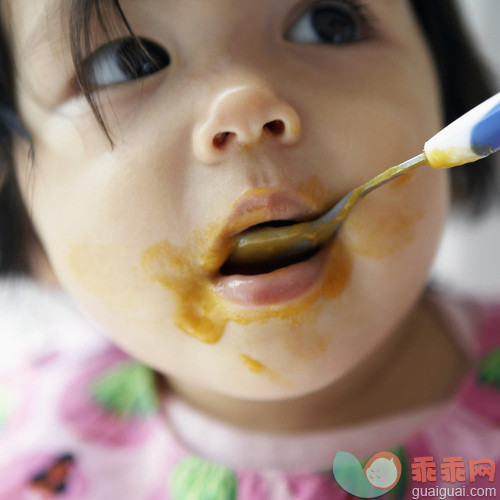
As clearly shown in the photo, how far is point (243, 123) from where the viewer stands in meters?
0.49

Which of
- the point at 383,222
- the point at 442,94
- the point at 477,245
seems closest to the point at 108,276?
the point at 383,222

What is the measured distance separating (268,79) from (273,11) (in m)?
0.08

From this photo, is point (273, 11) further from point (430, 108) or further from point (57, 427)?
point (57, 427)

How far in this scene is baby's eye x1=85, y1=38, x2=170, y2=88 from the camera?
56cm

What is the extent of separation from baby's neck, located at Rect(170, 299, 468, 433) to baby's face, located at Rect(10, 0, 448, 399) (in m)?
0.13

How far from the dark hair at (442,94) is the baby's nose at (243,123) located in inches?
4.2

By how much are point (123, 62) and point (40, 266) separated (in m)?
0.33

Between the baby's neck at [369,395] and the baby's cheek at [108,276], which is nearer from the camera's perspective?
the baby's cheek at [108,276]

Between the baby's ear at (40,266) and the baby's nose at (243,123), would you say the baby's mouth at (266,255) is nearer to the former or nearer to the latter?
the baby's nose at (243,123)

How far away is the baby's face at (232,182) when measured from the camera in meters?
0.51

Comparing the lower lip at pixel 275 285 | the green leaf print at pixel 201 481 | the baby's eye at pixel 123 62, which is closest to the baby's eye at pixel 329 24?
the baby's eye at pixel 123 62

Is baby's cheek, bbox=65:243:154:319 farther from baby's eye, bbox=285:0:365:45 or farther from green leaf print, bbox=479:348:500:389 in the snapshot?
green leaf print, bbox=479:348:500:389

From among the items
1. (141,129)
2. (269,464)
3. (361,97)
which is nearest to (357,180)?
(361,97)

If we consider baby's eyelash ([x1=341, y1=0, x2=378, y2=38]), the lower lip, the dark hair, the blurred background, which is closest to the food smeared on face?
the lower lip
